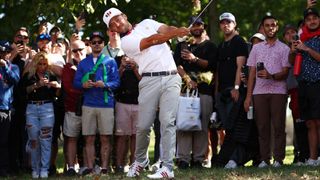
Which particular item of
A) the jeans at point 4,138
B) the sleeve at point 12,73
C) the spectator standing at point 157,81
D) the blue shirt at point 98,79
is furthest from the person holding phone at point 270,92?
the jeans at point 4,138

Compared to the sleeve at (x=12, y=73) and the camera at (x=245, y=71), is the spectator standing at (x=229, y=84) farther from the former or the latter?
the sleeve at (x=12, y=73)

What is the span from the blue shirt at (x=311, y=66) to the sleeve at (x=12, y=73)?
14.7 ft

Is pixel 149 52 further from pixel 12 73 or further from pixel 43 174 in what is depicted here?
pixel 43 174

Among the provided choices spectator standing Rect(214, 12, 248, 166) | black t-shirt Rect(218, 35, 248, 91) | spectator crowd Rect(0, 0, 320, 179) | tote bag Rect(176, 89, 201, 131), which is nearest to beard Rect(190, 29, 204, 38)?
spectator crowd Rect(0, 0, 320, 179)

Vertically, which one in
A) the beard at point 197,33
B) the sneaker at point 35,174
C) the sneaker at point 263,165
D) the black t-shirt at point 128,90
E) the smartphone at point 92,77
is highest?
the beard at point 197,33

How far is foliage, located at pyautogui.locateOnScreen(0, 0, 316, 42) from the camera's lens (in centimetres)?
1343

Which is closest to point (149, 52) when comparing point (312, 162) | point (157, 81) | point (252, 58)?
point (157, 81)

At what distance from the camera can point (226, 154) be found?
39.2 ft

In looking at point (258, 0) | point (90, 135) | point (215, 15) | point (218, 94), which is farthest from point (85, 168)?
point (258, 0)

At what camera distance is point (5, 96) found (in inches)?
471

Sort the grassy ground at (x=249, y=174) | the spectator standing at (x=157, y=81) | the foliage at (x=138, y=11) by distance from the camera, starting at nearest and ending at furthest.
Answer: the grassy ground at (x=249, y=174) → the spectator standing at (x=157, y=81) → the foliage at (x=138, y=11)

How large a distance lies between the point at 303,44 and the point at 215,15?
31.6ft

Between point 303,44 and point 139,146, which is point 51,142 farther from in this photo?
point 303,44

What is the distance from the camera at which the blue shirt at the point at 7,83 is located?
1192 cm
